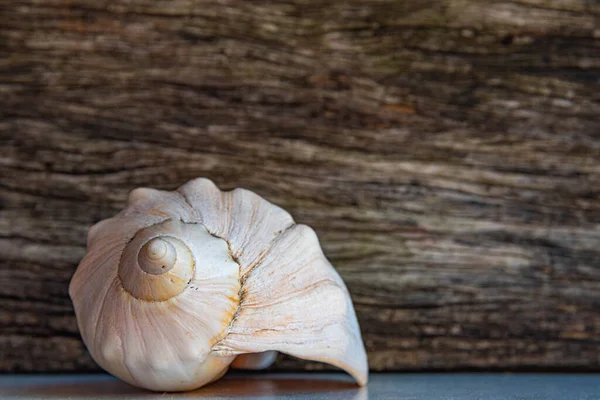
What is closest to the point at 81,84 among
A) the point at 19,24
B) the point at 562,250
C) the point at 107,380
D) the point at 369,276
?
the point at 19,24

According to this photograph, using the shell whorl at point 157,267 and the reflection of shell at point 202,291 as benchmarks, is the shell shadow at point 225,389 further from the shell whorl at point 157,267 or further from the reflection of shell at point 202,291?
the shell whorl at point 157,267

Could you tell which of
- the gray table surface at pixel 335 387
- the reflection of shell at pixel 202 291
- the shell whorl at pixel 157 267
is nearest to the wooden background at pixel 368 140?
the gray table surface at pixel 335 387

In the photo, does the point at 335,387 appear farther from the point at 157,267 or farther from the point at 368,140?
the point at 368,140

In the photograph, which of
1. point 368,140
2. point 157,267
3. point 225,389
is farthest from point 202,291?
point 368,140

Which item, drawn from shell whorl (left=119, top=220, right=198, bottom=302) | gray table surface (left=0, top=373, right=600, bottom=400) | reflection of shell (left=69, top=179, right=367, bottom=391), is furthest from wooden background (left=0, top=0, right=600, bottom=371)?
shell whorl (left=119, top=220, right=198, bottom=302)

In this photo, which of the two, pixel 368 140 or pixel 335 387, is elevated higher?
pixel 368 140

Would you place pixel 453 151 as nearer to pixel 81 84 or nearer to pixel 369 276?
pixel 369 276
